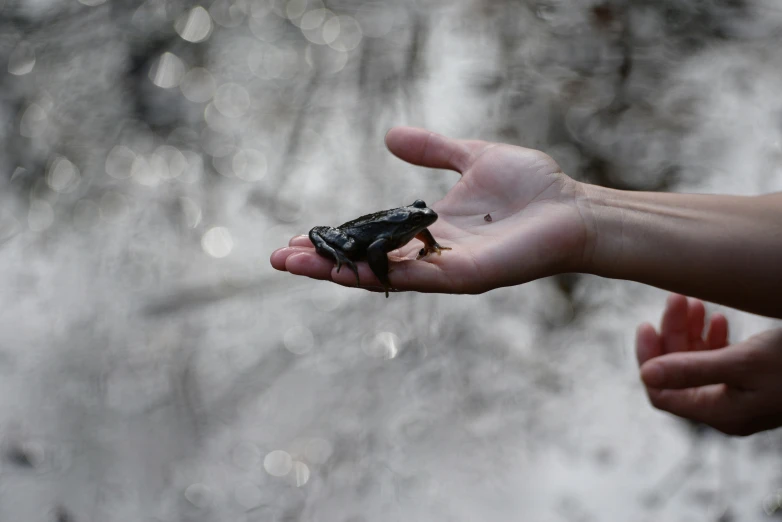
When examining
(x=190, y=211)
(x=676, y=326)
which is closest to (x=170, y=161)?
(x=190, y=211)

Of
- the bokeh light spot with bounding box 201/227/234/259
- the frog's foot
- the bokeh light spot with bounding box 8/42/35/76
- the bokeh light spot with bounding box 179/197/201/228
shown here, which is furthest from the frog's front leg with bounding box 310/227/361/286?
the bokeh light spot with bounding box 8/42/35/76

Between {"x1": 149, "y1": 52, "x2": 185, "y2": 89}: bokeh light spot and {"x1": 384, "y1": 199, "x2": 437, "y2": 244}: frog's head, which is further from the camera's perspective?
{"x1": 149, "y1": 52, "x2": 185, "y2": 89}: bokeh light spot

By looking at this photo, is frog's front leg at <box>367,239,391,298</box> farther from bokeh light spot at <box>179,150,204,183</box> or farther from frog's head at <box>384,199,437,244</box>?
bokeh light spot at <box>179,150,204,183</box>

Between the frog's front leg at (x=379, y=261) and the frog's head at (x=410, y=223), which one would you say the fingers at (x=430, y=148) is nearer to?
the frog's head at (x=410, y=223)

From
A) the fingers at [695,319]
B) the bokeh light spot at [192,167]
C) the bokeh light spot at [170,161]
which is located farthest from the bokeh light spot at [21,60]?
→ the fingers at [695,319]

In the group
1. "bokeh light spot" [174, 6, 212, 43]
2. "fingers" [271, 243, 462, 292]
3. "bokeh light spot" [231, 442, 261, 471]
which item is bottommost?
"bokeh light spot" [231, 442, 261, 471]

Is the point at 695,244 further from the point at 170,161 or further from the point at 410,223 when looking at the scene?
the point at 170,161

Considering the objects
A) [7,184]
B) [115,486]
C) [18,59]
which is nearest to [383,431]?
[115,486]
